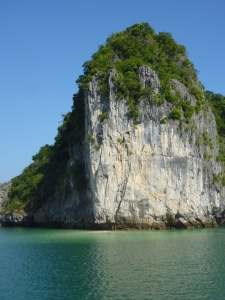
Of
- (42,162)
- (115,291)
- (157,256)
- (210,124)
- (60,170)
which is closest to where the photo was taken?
(115,291)

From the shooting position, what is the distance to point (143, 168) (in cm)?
3150

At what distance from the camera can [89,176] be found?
112 feet

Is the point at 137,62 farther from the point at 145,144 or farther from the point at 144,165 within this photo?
the point at 144,165

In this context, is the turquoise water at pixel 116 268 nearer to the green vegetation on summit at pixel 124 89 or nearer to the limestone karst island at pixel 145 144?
the limestone karst island at pixel 145 144

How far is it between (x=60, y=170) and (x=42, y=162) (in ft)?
19.3

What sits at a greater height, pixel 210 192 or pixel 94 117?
pixel 94 117

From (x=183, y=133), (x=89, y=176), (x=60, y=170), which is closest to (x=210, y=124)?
(x=183, y=133)

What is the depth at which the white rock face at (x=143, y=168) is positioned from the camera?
103ft

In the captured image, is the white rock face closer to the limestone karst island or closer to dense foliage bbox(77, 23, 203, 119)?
the limestone karst island

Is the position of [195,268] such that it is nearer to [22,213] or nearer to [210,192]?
[210,192]

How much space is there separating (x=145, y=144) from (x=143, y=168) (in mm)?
1818

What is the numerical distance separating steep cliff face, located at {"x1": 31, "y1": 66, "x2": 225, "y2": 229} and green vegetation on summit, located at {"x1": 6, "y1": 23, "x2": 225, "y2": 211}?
0.59 metres

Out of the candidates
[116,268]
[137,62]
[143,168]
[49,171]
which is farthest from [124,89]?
[116,268]

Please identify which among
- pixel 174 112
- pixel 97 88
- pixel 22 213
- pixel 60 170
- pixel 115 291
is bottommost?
pixel 115 291
